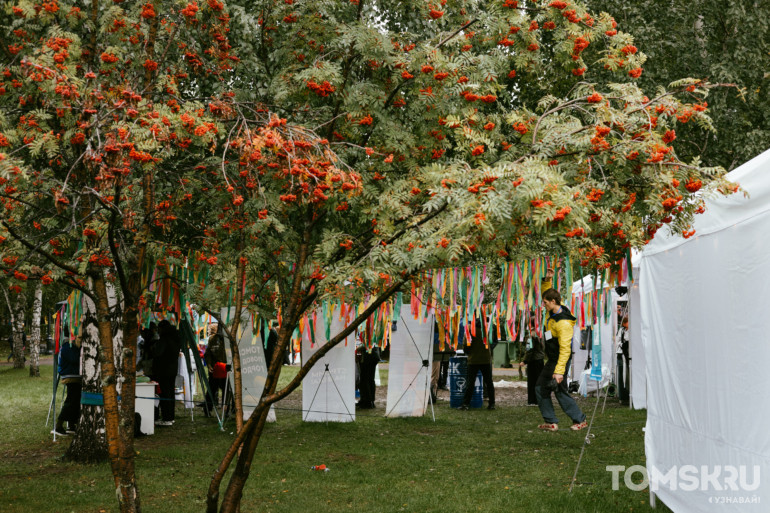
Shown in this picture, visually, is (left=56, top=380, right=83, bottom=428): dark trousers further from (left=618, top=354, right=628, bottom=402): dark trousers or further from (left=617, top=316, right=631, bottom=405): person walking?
(left=618, top=354, right=628, bottom=402): dark trousers

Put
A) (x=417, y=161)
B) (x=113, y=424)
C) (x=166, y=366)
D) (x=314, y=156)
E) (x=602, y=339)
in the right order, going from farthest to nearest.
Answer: (x=602, y=339) → (x=166, y=366) → (x=417, y=161) → (x=113, y=424) → (x=314, y=156)

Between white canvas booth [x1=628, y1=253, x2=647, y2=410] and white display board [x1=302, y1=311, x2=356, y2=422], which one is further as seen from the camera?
white canvas booth [x1=628, y1=253, x2=647, y2=410]

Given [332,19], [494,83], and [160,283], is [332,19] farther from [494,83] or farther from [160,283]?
[160,283]

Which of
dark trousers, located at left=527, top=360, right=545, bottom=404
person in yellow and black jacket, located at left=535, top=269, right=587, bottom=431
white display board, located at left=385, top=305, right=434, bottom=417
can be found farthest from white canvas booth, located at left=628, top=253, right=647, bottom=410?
white display board, located at left=385, top=305, right=434, bottom=417

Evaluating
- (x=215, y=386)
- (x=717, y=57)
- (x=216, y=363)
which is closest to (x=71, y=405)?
(x=216, y=363)

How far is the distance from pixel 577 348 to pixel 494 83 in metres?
14.7

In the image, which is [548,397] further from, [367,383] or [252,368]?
[367,383]

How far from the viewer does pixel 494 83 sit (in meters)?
5.34

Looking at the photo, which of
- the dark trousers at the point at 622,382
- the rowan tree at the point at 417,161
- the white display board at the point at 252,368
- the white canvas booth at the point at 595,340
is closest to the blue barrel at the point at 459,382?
the white canvas booth at the point at 595,340

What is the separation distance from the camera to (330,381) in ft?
40.7

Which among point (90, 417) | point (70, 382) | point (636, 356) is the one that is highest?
point (636, 356)

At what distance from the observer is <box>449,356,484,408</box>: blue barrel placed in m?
15.0

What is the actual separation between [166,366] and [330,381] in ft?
9.11

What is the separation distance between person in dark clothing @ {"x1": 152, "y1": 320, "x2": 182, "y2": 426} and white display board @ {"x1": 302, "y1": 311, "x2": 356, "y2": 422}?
2.22 metres
